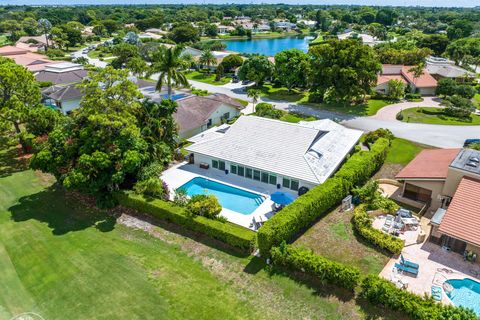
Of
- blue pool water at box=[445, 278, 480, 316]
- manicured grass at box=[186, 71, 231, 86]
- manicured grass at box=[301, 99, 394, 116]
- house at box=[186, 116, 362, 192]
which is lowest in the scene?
manicured grass at box=[186, 71, 231, 86]

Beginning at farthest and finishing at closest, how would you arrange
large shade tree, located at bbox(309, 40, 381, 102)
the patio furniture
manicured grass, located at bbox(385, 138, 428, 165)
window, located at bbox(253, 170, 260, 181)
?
1. large shade tree, located at bbox(309, 40, 381, 102)
2. manicured grass, located at bbox(385, 138, 428, 165)
3. window, located at bbox(253, 170, 260, 181)
4. the patio furniture

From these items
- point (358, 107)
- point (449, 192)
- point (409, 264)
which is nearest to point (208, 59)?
point (358, 107)

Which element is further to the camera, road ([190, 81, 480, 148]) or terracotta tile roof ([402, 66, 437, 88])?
terracotta tile roof ([402, 66, 437, 88])

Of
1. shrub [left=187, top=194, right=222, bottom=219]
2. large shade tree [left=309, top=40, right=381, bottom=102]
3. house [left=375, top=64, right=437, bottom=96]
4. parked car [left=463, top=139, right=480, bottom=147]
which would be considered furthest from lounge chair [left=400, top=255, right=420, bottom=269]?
house [left=375, top=64, right=437, bottom=96]

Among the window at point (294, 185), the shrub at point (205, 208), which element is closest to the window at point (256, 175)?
the window at point (294, 185)

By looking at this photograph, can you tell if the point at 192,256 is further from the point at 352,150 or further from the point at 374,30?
the point at 374,30

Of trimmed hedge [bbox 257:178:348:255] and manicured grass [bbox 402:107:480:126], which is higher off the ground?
trimmed hedge [bbox 257:178:348:255]

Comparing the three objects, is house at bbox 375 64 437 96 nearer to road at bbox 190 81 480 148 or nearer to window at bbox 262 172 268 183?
road at bbox 190 81 480 148
